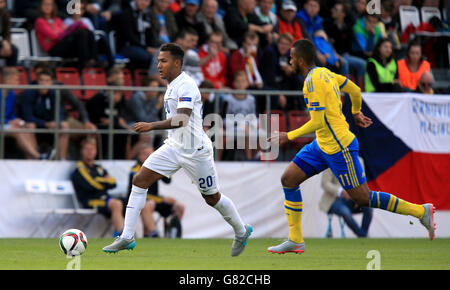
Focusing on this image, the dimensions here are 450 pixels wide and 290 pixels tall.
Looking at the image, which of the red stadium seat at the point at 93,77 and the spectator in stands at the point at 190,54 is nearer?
the red stadium seat at the point at 93,77

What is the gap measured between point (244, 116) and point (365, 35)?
17.7ft

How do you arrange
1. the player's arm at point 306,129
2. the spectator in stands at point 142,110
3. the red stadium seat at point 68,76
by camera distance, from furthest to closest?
the red stadium seat at point 68,76, the spectator in stands at point 142,110, the player's arm at point 306,129

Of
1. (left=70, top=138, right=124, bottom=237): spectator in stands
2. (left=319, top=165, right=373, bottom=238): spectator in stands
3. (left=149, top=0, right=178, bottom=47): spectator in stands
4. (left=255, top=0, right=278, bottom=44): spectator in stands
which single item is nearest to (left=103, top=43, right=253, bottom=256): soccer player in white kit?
(left=70, top=138, right=124, bottom=237): spectator in stands

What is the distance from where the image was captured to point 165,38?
17.0 m

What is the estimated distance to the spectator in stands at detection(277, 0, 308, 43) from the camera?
18312 mm

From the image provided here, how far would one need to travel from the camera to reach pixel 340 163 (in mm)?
9641

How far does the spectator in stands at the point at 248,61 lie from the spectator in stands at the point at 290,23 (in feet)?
4.50

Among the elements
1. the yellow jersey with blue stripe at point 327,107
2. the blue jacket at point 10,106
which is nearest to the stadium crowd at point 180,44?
the blue jacket at point 10,106

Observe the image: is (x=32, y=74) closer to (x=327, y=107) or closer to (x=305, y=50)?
(x=305, y=50)

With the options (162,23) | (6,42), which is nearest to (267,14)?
(162,23)

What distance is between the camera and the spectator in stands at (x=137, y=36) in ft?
54.5

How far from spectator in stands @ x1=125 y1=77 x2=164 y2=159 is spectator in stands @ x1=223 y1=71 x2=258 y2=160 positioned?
121 cm

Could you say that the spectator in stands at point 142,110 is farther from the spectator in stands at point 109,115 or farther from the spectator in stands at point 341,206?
the spectator in stands at point 341,206
